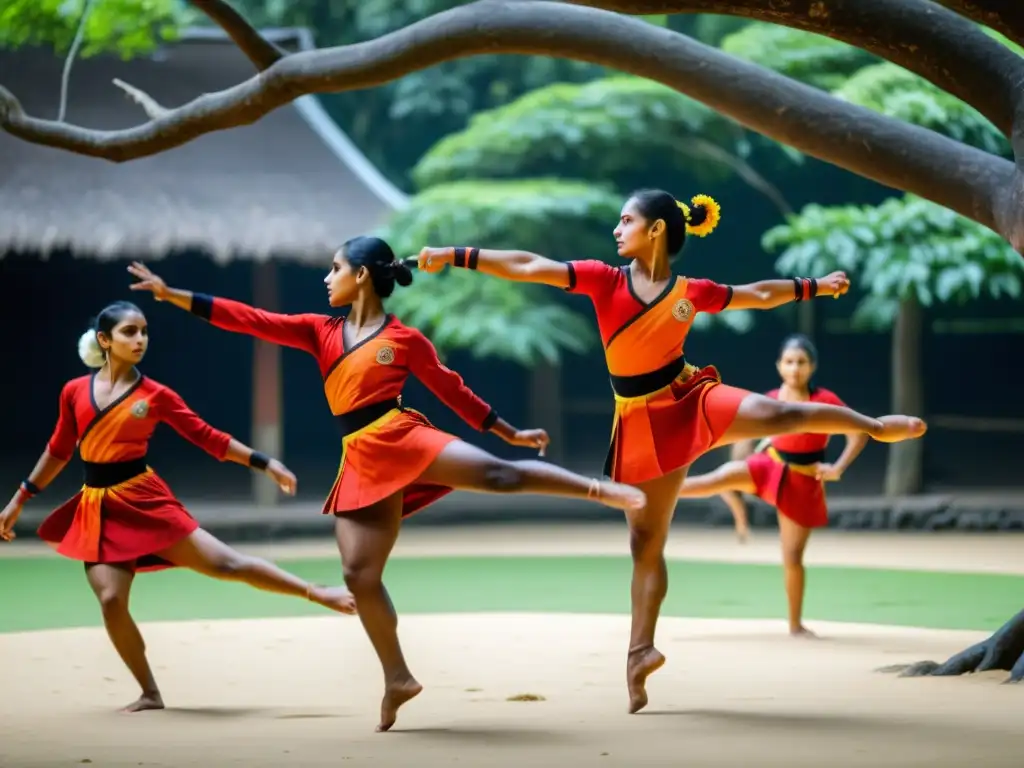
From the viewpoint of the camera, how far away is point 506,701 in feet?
21.8

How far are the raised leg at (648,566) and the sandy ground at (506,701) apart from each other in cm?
22

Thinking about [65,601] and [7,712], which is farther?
[65,601]

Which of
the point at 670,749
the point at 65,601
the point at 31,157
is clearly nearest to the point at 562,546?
the point at 65,601

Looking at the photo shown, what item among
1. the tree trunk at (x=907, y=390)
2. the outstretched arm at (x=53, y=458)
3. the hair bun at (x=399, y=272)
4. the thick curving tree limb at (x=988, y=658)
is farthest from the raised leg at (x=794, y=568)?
the tree trunk at (x=907, y=390)

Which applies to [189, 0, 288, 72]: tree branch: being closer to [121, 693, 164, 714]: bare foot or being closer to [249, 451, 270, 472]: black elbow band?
[249, 451, 270, 472]: black elbow band

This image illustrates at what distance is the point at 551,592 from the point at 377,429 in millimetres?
5221

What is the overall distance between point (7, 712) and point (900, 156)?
427 centimetres

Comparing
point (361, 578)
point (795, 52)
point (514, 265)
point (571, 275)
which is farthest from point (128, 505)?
point (795, 52)

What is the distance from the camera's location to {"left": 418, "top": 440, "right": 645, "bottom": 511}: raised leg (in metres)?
5.61

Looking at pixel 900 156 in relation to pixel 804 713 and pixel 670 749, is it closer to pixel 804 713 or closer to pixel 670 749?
pixel 804 713

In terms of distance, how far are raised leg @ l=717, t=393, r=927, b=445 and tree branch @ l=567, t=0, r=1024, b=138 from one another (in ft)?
4.45

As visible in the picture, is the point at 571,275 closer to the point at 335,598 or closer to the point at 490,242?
the point at 335,598

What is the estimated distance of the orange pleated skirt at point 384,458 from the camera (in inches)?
231

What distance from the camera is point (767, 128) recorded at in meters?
7.39
